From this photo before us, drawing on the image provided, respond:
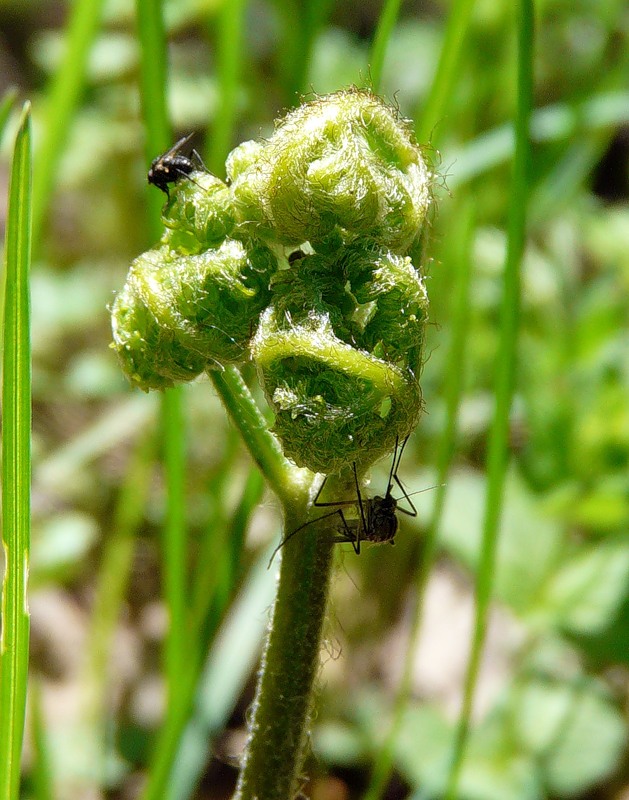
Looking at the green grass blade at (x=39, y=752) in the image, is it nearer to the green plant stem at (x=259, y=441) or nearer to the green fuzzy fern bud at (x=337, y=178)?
the green plant stem at (x=259, y=441)

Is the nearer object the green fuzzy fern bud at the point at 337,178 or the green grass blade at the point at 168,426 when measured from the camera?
the green fuzzy fern bud at the point at 337,178

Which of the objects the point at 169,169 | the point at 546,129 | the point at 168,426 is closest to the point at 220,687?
the point at 168,426

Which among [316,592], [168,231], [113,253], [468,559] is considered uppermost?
[113,253]

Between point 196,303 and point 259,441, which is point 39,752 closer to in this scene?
point 259,441

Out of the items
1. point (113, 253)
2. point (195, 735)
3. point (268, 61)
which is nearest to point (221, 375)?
point (195, 735)

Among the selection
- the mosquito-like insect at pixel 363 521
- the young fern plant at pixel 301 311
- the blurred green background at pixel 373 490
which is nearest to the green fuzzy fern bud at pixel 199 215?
the young fern plant at pixel 301 311

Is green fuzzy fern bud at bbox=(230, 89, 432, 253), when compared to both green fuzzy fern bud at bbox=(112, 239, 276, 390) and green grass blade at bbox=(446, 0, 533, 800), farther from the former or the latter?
green grass blade at bbox=(446, 0, 533, 800)

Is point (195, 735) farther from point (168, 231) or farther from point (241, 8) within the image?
point (241, 8)
